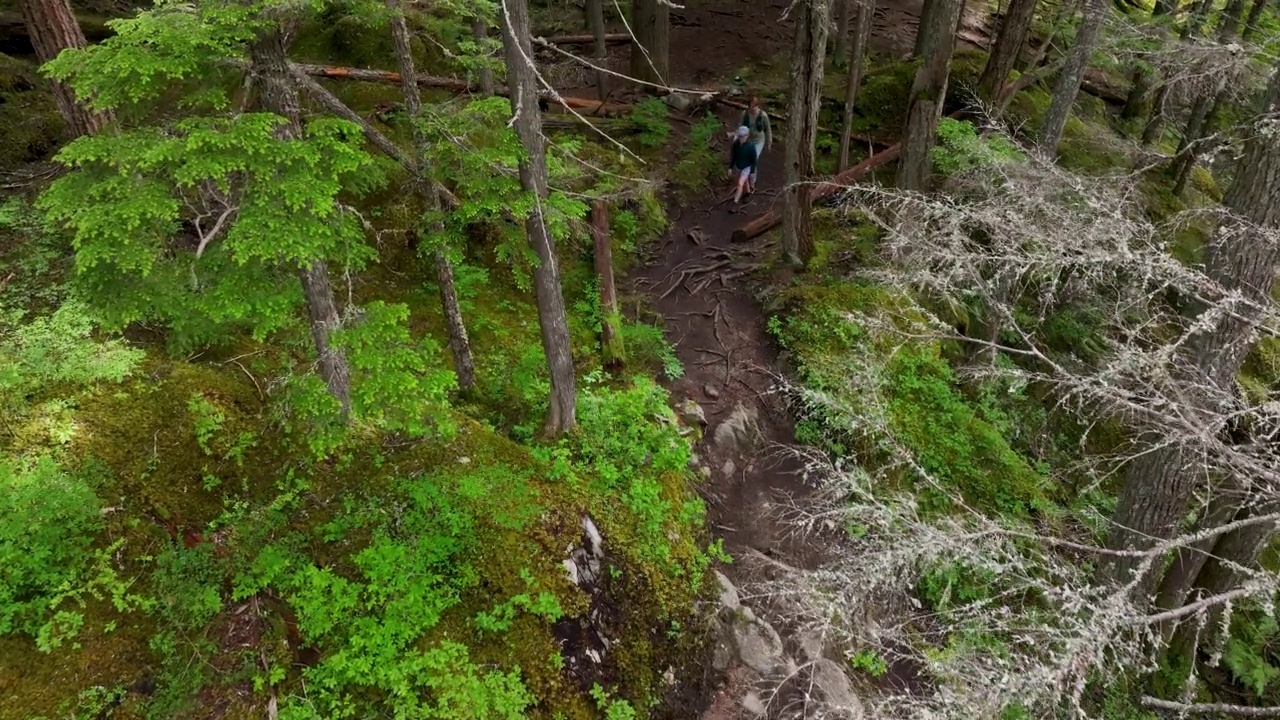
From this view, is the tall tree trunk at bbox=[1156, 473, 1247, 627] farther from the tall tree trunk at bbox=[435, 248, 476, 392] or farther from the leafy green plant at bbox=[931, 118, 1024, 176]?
the tall tree trunk at bbox=[435, 248, 476, 392]

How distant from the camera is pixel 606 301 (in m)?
9.03

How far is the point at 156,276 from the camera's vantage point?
153 inches

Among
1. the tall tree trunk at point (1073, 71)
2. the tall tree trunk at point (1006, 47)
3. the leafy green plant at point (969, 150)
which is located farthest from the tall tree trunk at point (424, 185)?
the tall tree trunk at point (1006, 47)

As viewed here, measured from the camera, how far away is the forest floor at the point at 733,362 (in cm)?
730


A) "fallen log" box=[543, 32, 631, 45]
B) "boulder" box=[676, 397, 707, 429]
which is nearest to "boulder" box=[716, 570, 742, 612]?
"boulder" box=[676, 397, 707, 429]

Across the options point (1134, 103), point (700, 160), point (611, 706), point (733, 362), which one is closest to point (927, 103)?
point (700, 160)

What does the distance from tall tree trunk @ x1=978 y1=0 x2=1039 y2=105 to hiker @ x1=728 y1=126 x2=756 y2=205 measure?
14.2ft

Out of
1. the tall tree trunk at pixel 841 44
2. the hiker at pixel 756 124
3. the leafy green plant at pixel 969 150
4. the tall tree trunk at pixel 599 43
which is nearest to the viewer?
the leafy green plant at pixel 969 150

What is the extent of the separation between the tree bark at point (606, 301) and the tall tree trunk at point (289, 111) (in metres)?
3.86

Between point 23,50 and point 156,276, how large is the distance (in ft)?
35.7

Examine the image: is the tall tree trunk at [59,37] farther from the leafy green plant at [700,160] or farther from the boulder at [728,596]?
the leafy green plant at [700,160]

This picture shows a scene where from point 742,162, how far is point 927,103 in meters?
3.53

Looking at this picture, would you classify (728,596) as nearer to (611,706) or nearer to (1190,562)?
(611,706)

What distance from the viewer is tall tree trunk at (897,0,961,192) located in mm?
9258
